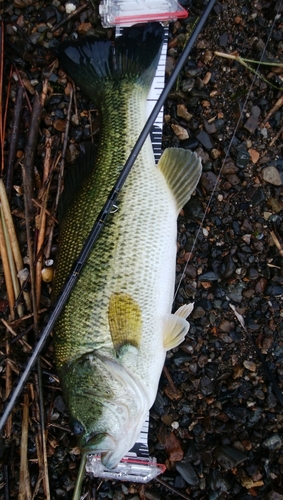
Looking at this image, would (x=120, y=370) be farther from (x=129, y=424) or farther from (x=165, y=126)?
(x=165, y=126)

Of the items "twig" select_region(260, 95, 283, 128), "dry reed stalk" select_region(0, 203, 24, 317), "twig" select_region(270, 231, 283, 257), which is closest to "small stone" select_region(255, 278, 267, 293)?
"twig" select_region(270, 231, 283, 257)

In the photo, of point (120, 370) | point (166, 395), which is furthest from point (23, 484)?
point (120, 370)

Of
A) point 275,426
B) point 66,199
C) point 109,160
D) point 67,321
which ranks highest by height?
point 109,160

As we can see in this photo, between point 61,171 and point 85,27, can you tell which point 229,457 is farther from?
point 85,27

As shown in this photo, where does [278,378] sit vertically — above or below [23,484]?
above

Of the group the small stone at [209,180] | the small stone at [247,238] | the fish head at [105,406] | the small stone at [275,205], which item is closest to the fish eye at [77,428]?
the fish head at [105,406]

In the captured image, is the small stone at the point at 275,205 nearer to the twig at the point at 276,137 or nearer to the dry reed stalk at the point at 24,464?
the twig at the point at 276,137

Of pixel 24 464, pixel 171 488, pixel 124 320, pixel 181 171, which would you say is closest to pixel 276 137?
pixel 181 171

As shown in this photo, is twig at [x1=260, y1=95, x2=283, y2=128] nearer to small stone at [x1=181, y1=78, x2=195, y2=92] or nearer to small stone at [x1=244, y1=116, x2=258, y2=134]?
small stone at [x1=244, y1=116, x2=258, y2=134]
